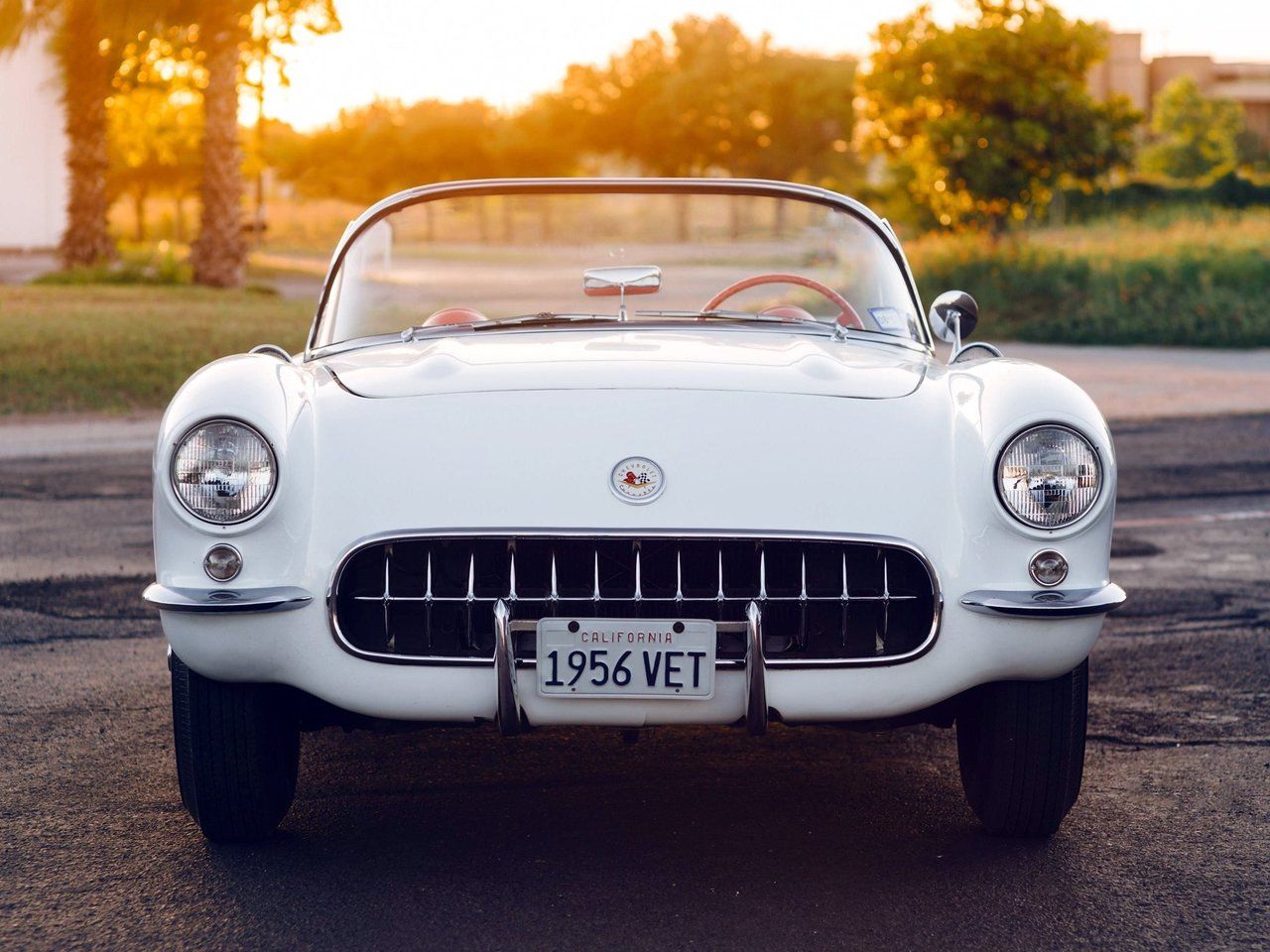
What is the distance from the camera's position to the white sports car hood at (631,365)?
351cm

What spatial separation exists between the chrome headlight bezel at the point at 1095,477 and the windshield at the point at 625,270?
1094 millimetres

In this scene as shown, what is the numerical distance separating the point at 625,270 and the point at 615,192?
1.49 ft

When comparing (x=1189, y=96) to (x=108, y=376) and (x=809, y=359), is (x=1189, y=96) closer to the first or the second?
(x=108, y=376)

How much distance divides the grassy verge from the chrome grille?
1805 centimetres

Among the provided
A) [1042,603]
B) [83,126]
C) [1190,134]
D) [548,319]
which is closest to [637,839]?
[1042,603]

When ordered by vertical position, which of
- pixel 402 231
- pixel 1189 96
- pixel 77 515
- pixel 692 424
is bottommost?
pixel 77 515

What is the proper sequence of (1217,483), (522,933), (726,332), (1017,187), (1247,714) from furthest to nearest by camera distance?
(1017,187), (1217,483), (1247,714), (726,332), (522,933)

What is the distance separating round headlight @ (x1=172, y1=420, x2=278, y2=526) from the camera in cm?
328

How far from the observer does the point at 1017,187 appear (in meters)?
29.6

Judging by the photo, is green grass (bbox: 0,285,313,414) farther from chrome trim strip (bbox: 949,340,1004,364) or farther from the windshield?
chrome trim strip (bbox: 949,340,1004,364)

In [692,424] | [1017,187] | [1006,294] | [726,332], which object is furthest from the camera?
[1017,187]

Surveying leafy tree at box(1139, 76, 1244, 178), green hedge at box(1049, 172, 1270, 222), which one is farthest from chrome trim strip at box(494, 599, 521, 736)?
leafy tree at box(1139, 76, 1244, 178)

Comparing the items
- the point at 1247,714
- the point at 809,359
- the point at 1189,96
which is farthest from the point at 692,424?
the point at 1189,96

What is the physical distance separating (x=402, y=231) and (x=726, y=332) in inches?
44.0
